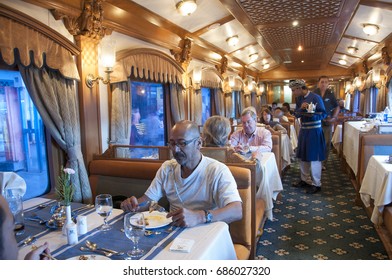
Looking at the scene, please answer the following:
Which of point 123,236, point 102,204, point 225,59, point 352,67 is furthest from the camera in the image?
point 352,67

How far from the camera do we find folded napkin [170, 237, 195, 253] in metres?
1.27

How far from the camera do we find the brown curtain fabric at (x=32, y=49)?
2314 mm

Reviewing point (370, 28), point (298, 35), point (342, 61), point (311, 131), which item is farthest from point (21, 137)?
point (342, 61)

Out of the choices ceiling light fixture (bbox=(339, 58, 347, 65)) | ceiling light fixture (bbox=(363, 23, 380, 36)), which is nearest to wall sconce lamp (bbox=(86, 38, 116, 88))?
ceiling light fixture (bbox=(363, 23, 380, 36))

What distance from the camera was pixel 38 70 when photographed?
8.59 feet

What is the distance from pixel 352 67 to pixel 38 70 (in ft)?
37.2

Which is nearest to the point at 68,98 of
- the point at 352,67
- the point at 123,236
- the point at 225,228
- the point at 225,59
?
the point at 123,236

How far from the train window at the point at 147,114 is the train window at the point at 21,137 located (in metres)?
1.58

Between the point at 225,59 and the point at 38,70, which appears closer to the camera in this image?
the point at 38,70

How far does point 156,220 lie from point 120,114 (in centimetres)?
230

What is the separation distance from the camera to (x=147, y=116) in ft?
15.5

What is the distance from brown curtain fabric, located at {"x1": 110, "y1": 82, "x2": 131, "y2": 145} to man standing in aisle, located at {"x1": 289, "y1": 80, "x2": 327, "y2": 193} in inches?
93.5
